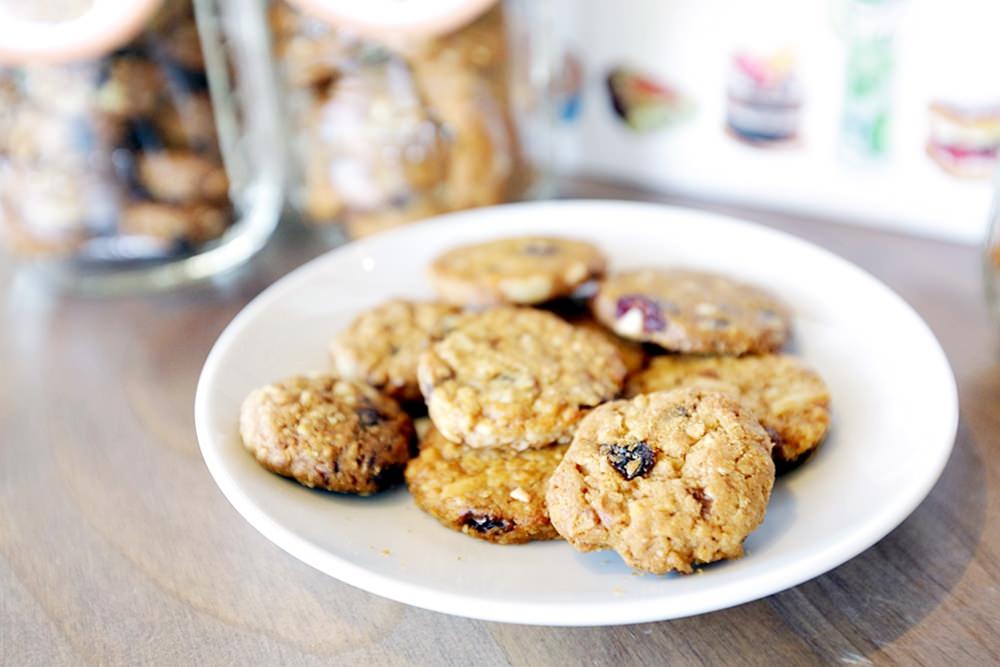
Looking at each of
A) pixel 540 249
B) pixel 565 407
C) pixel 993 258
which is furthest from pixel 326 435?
pixel 993 258

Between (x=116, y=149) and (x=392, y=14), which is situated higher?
(x=392, y=14)

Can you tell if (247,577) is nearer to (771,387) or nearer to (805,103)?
(771,387)

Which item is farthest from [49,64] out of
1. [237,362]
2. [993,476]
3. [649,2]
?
[993,476]

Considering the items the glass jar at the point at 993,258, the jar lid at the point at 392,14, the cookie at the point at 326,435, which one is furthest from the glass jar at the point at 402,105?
the glass jar at the point at 993,258

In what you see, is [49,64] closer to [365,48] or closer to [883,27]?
[365,48]

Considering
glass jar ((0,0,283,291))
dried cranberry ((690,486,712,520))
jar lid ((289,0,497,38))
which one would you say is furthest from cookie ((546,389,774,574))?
glass jar ((0,0,283,291))

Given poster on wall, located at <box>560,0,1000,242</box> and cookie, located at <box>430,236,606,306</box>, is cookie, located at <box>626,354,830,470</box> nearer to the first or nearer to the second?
cookie, located at <box>430,236,606,306</box>
